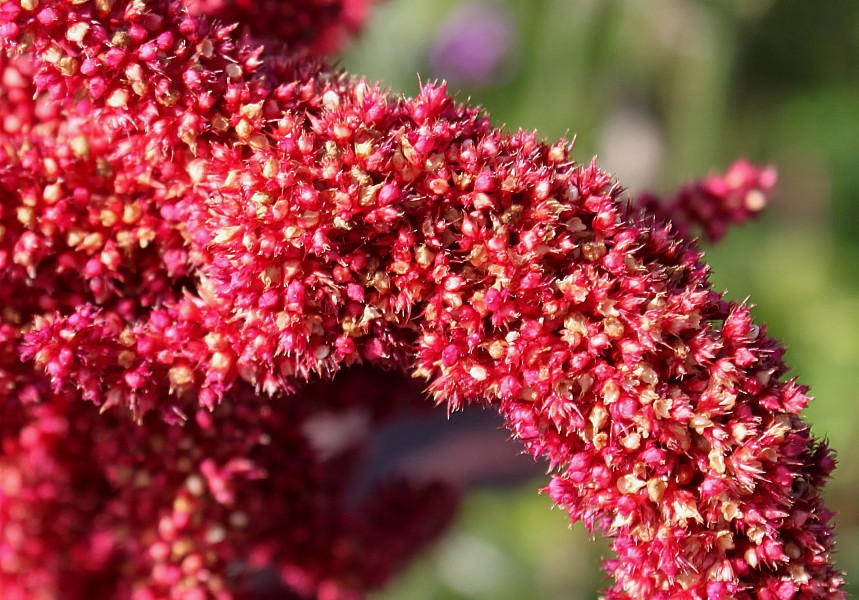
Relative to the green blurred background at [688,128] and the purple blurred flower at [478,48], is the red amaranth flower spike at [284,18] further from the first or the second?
the purple blurred flower at [478,48]

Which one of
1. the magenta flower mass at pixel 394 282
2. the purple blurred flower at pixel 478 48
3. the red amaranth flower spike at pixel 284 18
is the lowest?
the magenta flower mass at pixel 394 282

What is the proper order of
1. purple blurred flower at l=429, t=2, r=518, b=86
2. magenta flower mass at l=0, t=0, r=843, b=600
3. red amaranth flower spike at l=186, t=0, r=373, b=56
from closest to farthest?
magenta flower mass at l=0, t=0, r=843, b=600 < red amaranth flower spike at l=186, t=0, r=373, b=56 < purple blurred flower at l=429, t=2, r=518, b=86

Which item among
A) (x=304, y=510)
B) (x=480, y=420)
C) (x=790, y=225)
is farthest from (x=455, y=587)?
(x=790, y=225)

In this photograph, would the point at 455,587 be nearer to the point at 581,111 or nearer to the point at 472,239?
the point at 581,111

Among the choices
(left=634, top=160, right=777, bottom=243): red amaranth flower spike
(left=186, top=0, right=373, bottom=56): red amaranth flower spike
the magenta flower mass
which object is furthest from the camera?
(left=634, top=160, right=777, bottom=243): red amaranth flower spike

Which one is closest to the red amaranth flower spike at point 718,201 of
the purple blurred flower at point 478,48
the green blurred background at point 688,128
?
the green blurred background at point 688,128

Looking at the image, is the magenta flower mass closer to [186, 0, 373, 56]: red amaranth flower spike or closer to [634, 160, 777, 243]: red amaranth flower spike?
[186, 0, 373, 56]: red amaranth flower spike

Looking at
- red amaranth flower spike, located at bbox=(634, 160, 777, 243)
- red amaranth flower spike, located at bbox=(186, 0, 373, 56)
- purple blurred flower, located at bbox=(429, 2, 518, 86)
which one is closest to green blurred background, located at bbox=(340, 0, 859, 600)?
purple blurred flower, located at bbox=(429, 2, 518, 86)
